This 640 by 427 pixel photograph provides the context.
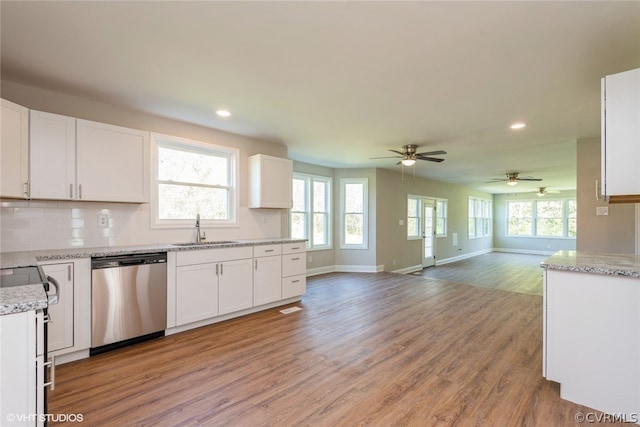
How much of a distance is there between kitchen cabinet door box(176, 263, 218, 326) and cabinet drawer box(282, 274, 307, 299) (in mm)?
1063

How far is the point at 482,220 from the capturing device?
12250 mm

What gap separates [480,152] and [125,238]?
18.4 ft

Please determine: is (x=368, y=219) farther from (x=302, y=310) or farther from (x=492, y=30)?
(x=492, y=30)

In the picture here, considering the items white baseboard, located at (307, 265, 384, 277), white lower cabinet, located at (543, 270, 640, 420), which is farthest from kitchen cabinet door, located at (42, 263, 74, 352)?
white baseboard, located at (307, 265, 384, 277)

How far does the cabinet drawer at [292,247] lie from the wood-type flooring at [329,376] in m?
0.90

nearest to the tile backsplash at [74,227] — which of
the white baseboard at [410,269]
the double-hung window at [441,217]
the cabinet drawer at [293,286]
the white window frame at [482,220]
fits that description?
the cabinet drawer at [293,286]

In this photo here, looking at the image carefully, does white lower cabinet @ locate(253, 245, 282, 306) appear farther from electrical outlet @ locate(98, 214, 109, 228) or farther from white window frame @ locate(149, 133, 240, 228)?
electrical outlet @ locate(98, 214, 109, 228)

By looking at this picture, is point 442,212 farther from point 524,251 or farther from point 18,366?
point 18,366

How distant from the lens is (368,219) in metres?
7.11

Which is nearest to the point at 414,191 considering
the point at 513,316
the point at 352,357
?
the point at 513,316

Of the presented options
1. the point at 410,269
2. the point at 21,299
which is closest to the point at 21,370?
the point at 21,299

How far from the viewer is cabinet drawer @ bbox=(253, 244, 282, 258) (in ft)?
13.1

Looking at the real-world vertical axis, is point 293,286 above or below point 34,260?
below

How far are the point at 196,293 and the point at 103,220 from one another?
4.15 ft
